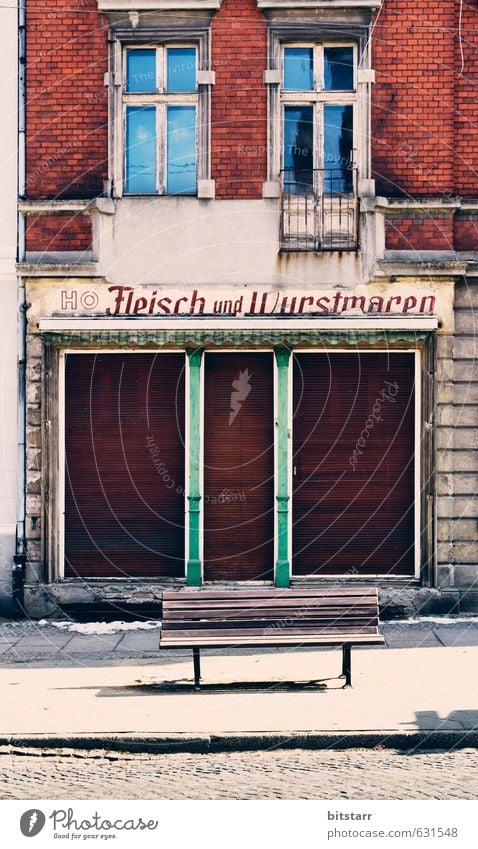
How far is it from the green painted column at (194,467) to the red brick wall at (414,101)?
2938mm

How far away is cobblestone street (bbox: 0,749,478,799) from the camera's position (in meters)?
7.60

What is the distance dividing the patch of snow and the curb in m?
4.11

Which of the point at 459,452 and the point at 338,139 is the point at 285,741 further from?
the point at 338,139

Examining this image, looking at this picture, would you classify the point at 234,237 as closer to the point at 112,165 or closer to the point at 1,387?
the point at 112,165

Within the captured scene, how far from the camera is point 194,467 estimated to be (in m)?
13.5

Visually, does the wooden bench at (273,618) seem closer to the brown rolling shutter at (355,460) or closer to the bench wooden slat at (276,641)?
the bench wooden slat at (276,641)

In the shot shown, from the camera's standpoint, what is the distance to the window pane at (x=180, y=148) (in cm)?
1364

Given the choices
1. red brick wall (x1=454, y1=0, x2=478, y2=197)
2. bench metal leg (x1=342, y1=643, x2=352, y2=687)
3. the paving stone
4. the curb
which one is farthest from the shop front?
the curb

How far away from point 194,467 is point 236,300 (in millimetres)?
1958

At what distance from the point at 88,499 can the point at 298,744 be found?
5551 mm

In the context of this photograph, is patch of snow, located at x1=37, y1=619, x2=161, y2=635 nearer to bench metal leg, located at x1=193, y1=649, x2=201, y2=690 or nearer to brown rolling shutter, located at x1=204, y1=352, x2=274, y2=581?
brown rolling shutter, located at x1=204, y1=352, x2=274, y2=581

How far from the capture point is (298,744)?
878 cm
